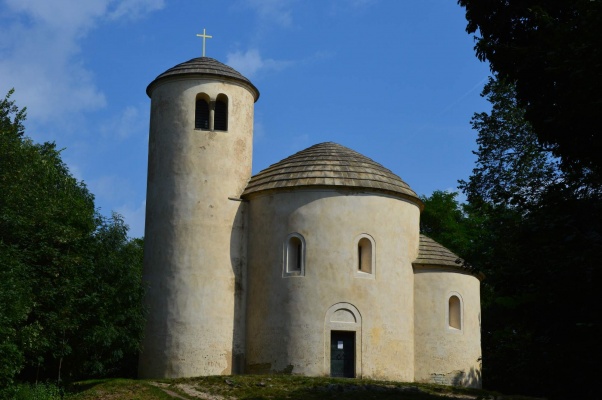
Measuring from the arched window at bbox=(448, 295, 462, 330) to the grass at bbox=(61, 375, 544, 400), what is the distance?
4.46 meters

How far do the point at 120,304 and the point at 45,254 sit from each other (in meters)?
3.02

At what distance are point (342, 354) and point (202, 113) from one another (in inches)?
407

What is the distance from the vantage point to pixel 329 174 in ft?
100

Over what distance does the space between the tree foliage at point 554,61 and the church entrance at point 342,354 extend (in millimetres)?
12495

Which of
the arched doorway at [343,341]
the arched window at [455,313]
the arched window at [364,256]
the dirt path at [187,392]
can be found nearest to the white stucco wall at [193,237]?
the dirt path at [187,392]

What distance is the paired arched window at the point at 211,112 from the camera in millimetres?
32281

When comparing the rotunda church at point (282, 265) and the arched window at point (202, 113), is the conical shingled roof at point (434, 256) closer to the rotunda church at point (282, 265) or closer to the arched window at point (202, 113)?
the rotunda church at point (282, 265)

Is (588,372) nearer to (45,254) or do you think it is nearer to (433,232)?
(45,254)

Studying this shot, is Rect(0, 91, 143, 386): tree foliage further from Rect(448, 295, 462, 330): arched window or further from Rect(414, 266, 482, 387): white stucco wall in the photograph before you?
Rect(448, 295, 462, 330): arched window

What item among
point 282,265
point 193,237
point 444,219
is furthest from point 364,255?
point 444,219

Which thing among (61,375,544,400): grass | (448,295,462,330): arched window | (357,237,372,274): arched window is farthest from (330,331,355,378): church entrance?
(448,295,462,330): arched window

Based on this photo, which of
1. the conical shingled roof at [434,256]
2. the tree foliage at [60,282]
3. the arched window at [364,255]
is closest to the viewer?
the tree foliage at [60,282]

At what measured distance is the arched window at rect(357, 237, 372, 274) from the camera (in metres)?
30.2

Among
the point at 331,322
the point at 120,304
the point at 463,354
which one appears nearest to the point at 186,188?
the point at 120,304
